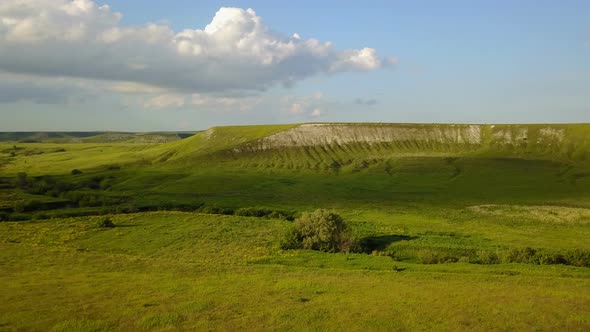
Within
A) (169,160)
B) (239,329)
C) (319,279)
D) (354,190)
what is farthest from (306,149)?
(239,329)

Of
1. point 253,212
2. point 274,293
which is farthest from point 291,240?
point 253,212

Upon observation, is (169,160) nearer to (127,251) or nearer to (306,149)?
(306,149)

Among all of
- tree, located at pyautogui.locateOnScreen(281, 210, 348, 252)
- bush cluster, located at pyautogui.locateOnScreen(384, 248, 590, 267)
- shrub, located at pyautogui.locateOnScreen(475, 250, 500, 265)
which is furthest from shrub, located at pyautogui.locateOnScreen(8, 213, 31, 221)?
shrub, located at pyautogui.locateOnScreen(475, 250, 500, 265)

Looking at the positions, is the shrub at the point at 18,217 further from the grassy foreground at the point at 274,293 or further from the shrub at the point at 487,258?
the shrub at the point at 487,258

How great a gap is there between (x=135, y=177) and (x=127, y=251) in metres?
82.2

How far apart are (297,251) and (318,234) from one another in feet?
14.2

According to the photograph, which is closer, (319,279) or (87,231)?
(319,279)

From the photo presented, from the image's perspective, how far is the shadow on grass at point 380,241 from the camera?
56.4 m

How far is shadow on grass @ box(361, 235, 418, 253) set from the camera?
185ft

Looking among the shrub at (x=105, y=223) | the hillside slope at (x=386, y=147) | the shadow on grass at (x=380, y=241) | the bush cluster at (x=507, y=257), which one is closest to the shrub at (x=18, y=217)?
the shrub at (x=105, y=223)

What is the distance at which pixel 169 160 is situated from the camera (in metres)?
181

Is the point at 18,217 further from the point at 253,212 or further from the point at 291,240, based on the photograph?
the point at 291,240

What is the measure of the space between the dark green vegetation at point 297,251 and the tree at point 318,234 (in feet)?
1.92

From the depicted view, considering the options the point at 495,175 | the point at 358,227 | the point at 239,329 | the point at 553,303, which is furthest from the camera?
the point at 495,175
